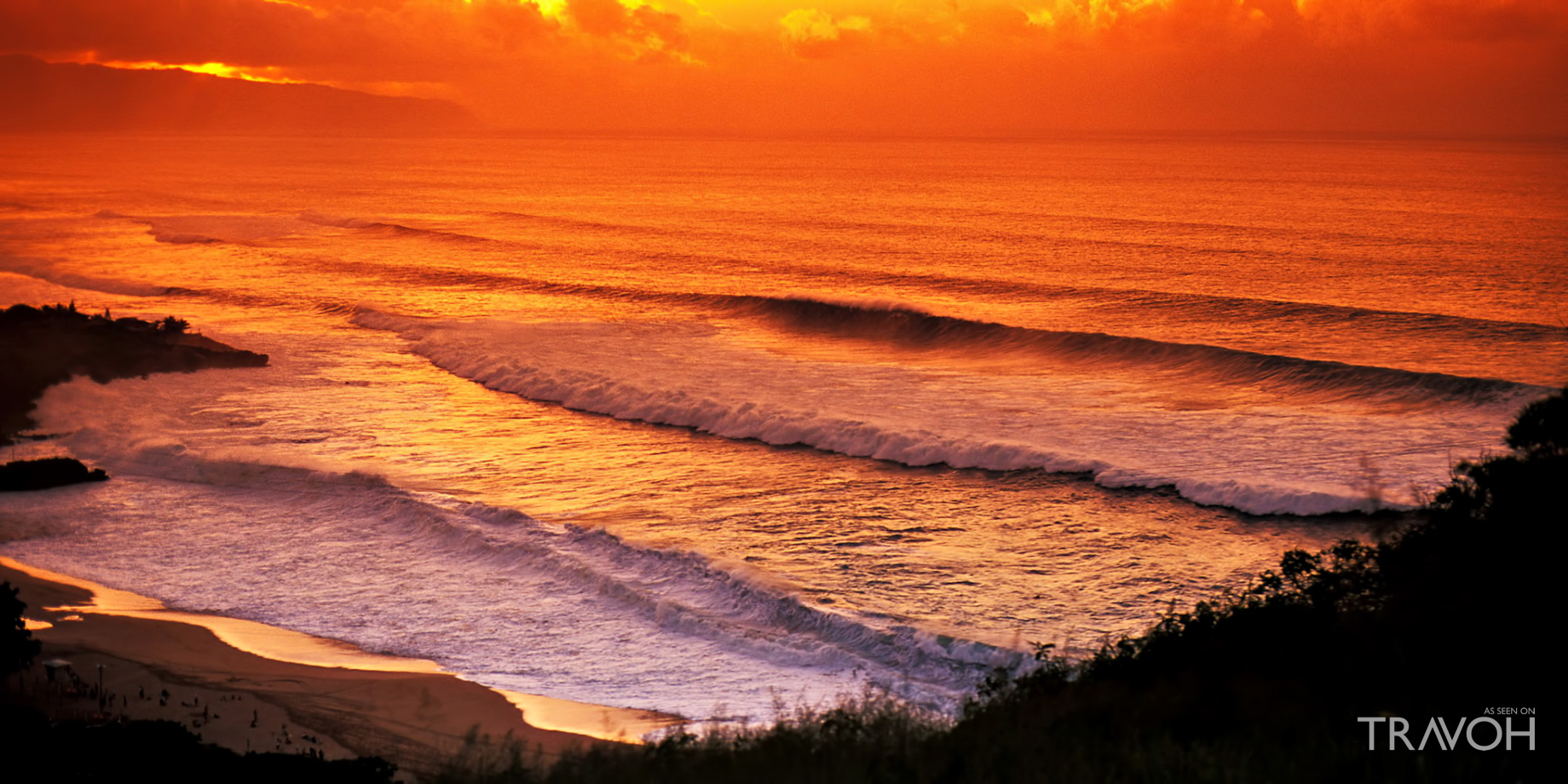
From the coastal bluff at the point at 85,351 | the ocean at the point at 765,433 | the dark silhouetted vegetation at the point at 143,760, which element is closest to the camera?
the dark silhouetted vegetation at the point at 143,760

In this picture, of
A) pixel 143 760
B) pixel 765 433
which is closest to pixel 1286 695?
pixel 143 760

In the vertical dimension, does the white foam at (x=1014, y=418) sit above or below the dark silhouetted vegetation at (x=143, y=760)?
above

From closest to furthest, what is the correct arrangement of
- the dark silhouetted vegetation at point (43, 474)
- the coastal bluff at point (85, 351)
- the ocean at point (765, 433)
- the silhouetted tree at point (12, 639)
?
the silhouetted tree at point (12, 639) < the ocean at point (765, 433) < the dark silhouetted vegetation at point (43, 474) < the coastal bluff at point (85, 351)

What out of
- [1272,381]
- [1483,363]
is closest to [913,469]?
[1272,381]

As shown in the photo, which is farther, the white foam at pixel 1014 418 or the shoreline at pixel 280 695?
the white foam at pixel 1014 418

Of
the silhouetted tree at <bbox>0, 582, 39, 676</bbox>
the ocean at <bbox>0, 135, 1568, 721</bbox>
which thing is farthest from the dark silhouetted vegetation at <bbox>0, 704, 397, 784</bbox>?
the ocean at <bbox>0, 135, 1568, 721</bbox>

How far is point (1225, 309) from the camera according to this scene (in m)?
34.3

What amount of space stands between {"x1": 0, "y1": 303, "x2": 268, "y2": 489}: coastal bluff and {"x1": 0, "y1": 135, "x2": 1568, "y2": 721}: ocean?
2.36 ft

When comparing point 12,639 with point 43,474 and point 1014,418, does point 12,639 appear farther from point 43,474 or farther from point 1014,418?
point 1014,418

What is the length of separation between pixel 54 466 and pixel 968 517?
14.4 metres

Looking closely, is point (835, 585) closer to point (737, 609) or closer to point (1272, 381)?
point (737, 609)

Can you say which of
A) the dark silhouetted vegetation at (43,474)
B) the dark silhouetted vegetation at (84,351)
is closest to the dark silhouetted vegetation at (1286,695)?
the dark silhouetted vegetation at (43,474)

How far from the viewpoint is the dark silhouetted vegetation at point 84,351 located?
2352 centimetres

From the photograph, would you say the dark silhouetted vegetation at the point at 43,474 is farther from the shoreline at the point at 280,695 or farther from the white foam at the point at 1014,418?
the white foam at the point at 1014,418
